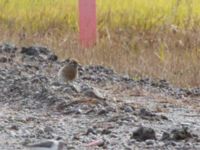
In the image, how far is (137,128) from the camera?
495 centimetres

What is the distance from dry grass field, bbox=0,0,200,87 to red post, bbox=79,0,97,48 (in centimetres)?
13

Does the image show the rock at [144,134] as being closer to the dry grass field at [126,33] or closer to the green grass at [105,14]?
the dry grass field at [126,33]

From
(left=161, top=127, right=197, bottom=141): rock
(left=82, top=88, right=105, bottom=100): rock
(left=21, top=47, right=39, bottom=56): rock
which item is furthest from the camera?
(left=21, top=47, right=39, bottom=56): rock

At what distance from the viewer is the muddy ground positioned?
4.68 meters

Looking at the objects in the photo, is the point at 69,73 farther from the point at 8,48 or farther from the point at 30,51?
the point at 8,48

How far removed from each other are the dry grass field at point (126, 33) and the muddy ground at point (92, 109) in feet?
1.77

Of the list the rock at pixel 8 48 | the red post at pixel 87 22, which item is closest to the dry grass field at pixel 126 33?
the red post at pixel 87 22

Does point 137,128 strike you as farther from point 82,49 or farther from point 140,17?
point 140,17

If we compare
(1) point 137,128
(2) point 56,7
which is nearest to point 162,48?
(2) point 56,7

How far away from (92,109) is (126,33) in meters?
4.34

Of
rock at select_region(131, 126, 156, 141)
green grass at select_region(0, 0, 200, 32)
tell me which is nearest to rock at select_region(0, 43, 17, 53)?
green grass at select_region(0, 0, 200, 32)

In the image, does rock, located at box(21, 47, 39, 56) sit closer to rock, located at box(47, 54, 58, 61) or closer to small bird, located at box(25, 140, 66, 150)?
rock, located at box(47, 54, 58, 61)

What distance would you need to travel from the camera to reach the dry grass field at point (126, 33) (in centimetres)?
790

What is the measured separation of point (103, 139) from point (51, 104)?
118 centimetres
